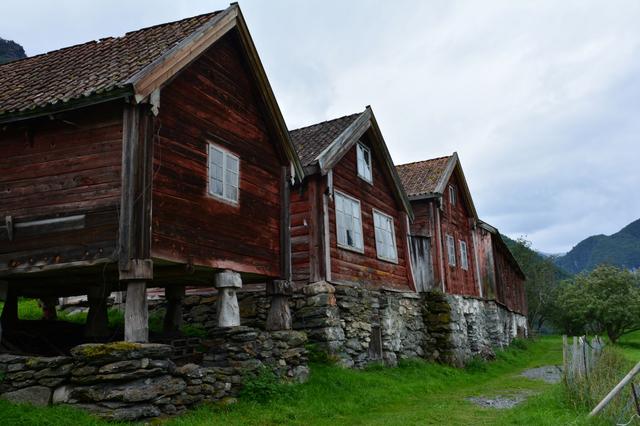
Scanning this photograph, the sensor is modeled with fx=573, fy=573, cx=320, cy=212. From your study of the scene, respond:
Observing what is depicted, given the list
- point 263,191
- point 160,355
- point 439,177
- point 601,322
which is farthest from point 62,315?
point 601,322

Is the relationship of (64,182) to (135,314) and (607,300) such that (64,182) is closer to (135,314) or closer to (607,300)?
(135,314)

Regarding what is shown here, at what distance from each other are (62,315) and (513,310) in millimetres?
30900

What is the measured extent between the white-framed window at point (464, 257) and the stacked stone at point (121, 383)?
19.7 meters

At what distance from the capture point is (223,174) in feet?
38.4

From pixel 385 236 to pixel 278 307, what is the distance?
7317 millimetres

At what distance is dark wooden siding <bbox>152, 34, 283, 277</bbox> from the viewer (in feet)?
33.5

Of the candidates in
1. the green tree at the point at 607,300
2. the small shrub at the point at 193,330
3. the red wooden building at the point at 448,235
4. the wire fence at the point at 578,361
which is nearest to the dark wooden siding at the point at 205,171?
the small shrub at the point at 193,330

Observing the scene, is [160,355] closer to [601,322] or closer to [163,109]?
[163,109]

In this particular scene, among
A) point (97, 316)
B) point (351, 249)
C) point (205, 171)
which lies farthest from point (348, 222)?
point (97, 316)

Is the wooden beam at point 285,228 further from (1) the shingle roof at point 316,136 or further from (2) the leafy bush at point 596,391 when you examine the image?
(2) the leafy bush at point 596,391

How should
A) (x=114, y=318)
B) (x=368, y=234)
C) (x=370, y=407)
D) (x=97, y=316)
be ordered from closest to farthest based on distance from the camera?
(x=370, y=407) → (x=97, y=316) → (x=114, y=318) → (x=368, y=234)

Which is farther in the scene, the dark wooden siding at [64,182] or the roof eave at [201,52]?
the roof eave at [201,52]

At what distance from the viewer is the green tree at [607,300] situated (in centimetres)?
4180

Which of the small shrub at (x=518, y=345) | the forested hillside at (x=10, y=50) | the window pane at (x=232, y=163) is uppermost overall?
the forested hillside at (x=10, y=50)
